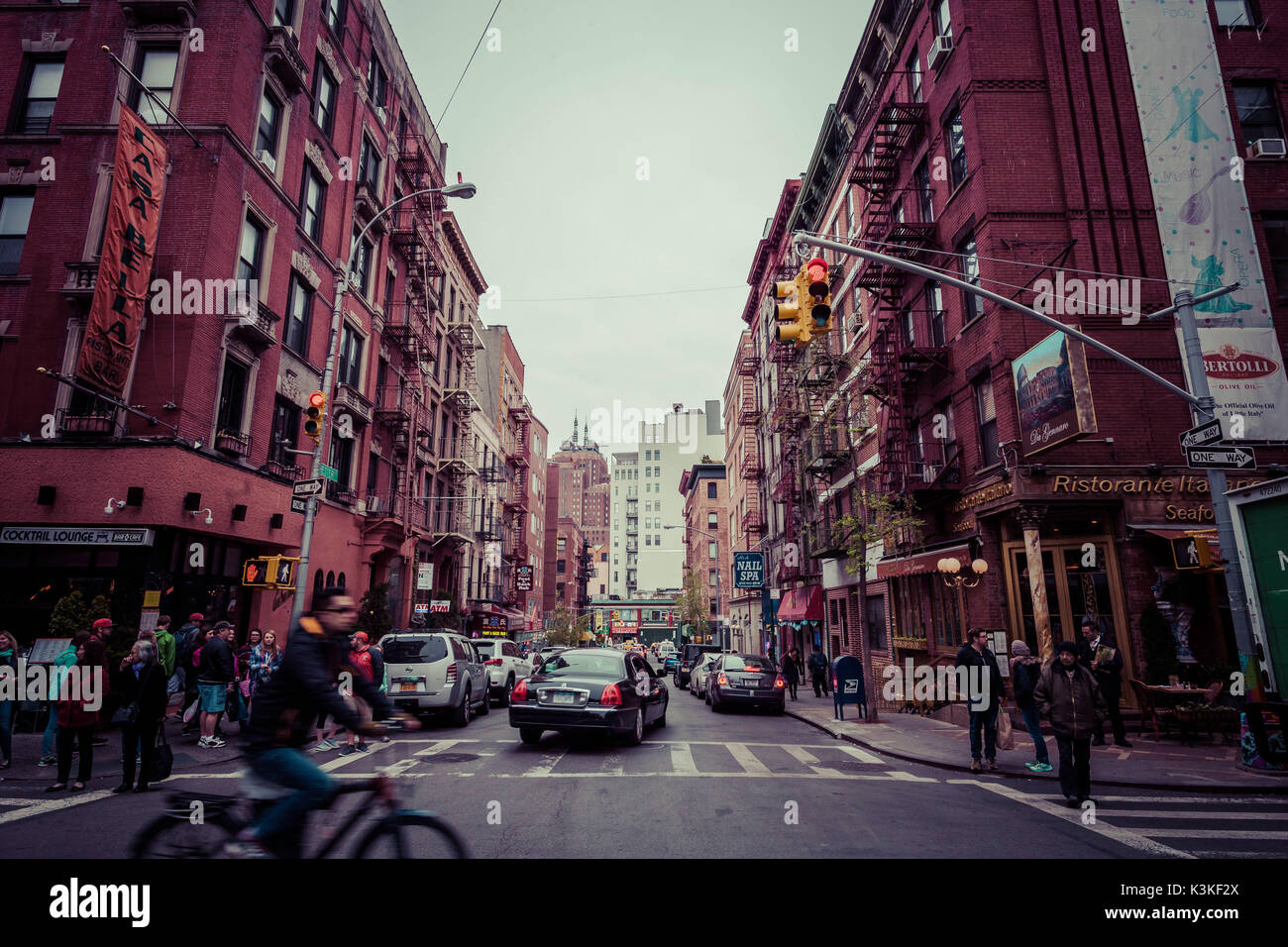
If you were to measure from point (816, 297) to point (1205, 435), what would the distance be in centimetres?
630

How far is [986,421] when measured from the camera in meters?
17.3

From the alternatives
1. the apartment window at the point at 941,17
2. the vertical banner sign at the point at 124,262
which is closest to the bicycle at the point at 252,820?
the vertical banner sign at the point at 124,262

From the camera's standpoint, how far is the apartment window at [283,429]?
2039 cm

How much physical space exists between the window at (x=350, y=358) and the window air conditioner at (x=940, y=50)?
20811mm

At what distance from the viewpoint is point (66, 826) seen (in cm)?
656

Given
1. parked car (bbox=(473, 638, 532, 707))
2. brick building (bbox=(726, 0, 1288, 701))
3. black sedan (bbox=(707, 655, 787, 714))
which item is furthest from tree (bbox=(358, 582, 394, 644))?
brick building (bbox=(726, 0, 1288, 701))

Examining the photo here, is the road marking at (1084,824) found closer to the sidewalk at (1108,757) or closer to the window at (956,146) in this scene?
the sidewalk at (1108,757)

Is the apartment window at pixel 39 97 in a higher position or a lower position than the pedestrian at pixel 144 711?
higher

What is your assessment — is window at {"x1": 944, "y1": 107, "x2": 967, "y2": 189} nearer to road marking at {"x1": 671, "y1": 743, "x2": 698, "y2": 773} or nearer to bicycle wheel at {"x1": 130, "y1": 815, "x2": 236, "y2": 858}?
road marking at {"x1": 671, "y1": 743, "x2": 698, "y2": 773}

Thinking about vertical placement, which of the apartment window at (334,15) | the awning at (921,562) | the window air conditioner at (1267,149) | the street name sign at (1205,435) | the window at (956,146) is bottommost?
the awning at (921,562)

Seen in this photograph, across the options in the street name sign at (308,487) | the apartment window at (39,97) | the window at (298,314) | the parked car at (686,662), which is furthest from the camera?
the parked car at (686,662)

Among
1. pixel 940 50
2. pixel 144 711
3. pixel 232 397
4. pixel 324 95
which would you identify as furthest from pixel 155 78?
pixel 940 50

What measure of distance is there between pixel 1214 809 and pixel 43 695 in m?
16.9

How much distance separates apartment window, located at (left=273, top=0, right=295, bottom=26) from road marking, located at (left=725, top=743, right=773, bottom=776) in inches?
902
